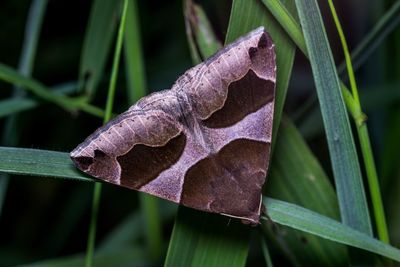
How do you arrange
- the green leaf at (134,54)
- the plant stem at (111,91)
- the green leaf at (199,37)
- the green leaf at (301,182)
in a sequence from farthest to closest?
the green leaf at (134,54) → the green leaf at (199,37) → the green leaf at (301,182) → the plant stem at (111,91)

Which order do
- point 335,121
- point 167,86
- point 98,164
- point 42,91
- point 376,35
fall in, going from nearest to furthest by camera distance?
point 335,121
point 98,164
point 376,35
point 42,91
point 167,86

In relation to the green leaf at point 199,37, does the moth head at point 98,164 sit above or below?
below

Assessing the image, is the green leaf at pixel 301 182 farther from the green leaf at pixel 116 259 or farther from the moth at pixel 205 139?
the green leaf at pixel 116 259

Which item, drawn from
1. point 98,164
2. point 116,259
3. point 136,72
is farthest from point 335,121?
point 116,259

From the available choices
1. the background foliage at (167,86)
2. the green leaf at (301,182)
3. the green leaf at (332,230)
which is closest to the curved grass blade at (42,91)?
the background foliage at (167,86)

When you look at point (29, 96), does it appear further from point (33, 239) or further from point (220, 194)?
point (33, 239)

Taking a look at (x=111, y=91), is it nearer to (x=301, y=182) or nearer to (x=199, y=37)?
(x=199, y=37)

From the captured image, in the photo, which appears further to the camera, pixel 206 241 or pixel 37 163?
pixel 206 241
